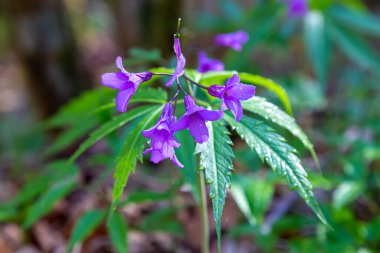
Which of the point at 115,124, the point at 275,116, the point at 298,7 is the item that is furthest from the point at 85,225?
the point at 298,7

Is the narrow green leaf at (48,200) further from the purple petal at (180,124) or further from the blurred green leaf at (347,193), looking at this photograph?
the blurred green leaf at (347,193)

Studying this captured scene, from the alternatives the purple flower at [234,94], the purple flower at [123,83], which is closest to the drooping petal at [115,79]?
the purple flower at [123,83]

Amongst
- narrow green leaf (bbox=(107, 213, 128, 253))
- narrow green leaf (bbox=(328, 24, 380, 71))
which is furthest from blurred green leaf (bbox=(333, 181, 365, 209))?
narrow green leaf (bbox=(107, 213, 128, 253))

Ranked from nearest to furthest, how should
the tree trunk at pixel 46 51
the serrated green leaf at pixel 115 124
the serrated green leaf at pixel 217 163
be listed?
the serrated green leaf at pixel 217 163 < the serrated green leaf at pixel 115 124 < the tree trunk at pixel 46 51

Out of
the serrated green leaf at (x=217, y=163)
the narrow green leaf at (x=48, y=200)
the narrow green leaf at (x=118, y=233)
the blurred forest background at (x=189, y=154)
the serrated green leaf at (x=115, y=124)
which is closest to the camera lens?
the serrated green leaf at (x=217, y=163)

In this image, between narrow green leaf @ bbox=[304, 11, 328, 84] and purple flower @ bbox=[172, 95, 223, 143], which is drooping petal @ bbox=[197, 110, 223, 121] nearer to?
purple flower @ bbox=[172, 95, 223, 143]

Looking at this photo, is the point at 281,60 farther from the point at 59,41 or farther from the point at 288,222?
the point at 288,222

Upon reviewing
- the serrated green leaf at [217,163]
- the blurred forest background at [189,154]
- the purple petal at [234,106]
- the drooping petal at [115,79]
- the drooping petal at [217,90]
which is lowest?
the blurred forest background at [189,154]
